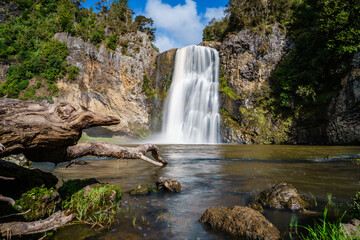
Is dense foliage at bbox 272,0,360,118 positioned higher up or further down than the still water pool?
higher up

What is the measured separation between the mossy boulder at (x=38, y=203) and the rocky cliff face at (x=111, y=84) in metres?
29.8

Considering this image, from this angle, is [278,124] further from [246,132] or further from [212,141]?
[212,141]

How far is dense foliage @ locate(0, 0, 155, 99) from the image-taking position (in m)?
31.0

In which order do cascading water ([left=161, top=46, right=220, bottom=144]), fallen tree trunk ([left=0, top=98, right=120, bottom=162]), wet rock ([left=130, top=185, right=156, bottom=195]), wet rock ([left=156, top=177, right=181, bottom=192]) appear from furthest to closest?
cascading water ([left=161, top=46, right=220, bottom=144]) < wet rock ([left=156, top=177, right=181, bottom=192]) < wet rock ([left=130, top=185, right=156, bottom=195]) < fallen tree trunk ([left=0, top=98, right=120, bottom=162])

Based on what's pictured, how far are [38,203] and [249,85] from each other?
27.9 meters

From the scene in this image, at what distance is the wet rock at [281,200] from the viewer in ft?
12.3

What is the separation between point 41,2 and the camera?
44.4 metres

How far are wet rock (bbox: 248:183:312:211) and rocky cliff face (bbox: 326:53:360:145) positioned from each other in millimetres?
18129

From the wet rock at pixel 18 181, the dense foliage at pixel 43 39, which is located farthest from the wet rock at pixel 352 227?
the dense foliage at pixel 43 39

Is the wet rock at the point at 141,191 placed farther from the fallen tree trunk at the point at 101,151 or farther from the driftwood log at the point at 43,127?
the driftwood log at the point at 43,127

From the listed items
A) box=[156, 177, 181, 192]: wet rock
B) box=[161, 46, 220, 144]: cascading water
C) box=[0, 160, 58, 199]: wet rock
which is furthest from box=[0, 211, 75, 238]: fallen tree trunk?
box=[161, 46, 220, 144]: cascading water

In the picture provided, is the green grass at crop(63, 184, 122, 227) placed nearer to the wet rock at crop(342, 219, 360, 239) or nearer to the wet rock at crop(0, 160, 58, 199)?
the wet rock at crop(0, 160, 58, 199)

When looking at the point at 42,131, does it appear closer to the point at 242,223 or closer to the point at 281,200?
the point at 242,223

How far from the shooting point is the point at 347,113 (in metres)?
17.4
